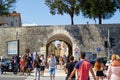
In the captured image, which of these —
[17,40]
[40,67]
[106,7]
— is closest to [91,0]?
[106,7]

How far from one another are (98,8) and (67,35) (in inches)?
218

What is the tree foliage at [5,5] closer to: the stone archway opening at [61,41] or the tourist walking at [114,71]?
the stone archway opening at [61,41]

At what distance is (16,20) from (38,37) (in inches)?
2653

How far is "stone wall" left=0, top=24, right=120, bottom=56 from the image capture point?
53.5m

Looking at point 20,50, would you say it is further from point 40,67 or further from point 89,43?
point 40,67

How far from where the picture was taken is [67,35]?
54.3 m

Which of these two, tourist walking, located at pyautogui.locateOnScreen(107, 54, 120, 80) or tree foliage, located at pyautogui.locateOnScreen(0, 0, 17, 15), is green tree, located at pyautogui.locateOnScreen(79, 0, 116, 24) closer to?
tree foliage, located at pyautogui.locateOnScreen(0, 0, 17, 15)

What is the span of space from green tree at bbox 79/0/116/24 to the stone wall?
5.48 ft

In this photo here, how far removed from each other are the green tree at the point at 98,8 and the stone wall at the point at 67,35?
167 centimetres

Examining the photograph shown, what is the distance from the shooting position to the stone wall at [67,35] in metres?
53.5

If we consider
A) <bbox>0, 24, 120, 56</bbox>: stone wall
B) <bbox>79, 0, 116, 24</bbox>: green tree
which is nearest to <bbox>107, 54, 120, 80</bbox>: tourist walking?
<bbox>0, 24, 120, 56</bbox>: stone wall

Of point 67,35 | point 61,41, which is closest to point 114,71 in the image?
point 67,35

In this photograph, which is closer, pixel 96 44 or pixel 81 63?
pixel 81 63

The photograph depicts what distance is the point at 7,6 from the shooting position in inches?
2195
